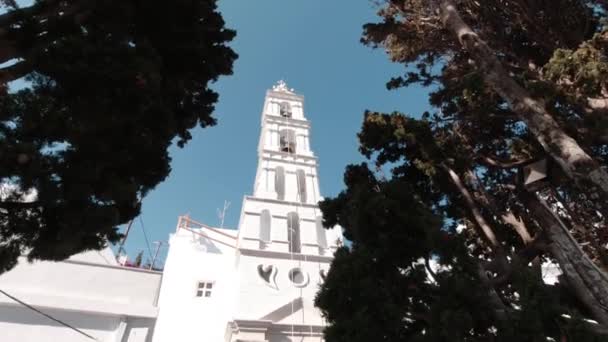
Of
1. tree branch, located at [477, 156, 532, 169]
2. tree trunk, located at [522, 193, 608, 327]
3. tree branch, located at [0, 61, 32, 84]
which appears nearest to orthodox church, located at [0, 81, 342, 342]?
tree branch, located at [477, 156, 532, 169]

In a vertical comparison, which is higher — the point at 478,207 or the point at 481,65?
the point at 481,65

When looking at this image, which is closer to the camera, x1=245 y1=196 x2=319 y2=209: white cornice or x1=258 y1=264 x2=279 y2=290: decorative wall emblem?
x1=258 y1=264 x2=279 y2=290: decorative wall emblem

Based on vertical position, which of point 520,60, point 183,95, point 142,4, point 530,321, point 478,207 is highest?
point 520,60

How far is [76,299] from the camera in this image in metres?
8.25

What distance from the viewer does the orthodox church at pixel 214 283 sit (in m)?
8.05

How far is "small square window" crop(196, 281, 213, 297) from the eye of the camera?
36.5 feet

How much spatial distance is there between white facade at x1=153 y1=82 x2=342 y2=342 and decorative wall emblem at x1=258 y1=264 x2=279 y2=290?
0.03 m

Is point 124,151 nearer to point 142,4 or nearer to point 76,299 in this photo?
point 142,4

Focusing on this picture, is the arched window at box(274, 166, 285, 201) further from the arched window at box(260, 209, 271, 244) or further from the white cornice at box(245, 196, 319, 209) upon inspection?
the arched window at box(260, 209, 271, 244)

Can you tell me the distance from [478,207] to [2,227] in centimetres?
663

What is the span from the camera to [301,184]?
49.6ft

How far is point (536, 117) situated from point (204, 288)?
33.7ft

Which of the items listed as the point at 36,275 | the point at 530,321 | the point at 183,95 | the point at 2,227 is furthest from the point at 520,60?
the point at 36,275

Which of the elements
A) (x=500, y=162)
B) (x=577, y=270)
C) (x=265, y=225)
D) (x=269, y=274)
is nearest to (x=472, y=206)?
(x=500, y=162)
